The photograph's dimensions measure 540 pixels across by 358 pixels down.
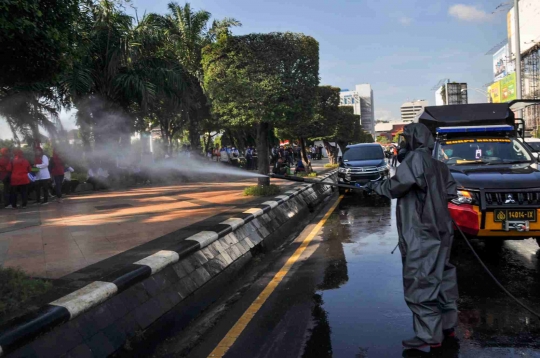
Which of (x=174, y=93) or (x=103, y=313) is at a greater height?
(x=174, y=93)

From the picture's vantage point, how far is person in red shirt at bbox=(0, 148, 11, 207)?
519 inches

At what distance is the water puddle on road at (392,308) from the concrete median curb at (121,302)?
150 centimetres

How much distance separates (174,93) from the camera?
2116 cm

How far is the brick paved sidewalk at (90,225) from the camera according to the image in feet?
21.6

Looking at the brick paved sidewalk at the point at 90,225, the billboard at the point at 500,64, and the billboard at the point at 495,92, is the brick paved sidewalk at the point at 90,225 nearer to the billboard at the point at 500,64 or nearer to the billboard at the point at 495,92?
the billboard at the point at 495,92

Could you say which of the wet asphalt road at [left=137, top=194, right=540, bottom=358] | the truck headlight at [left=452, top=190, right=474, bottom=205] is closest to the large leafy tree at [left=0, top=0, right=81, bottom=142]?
the wet asphalt road at [left=137, top=194, right=540, bottom=358]

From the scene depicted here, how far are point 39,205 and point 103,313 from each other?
10724 millimetres

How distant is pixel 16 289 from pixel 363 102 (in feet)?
581

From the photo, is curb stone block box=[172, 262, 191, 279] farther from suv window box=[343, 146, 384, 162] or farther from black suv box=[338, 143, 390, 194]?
suv window box=[343, 146, 384, 162]

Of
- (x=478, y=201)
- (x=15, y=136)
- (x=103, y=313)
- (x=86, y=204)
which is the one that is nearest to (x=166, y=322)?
(x=103, y=313)

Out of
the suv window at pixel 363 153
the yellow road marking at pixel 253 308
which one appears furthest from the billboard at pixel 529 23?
the yellow road marking at pixel 253 308

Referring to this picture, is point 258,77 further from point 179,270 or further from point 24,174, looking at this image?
point 179,270

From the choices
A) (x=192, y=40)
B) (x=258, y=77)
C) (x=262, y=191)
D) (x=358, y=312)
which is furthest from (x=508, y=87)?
(x=358, y=312)

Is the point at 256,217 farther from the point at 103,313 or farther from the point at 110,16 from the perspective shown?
the point at 110,16
